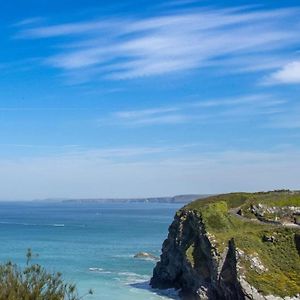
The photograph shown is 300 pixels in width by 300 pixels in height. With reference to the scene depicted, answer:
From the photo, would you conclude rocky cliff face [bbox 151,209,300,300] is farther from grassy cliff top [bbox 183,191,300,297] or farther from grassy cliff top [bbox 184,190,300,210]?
grassy cliff top [bbox 184,190,300,210]

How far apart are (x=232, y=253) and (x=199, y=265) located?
278 inches

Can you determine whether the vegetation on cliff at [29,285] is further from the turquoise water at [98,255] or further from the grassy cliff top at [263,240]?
the turquoise water at [98,255]

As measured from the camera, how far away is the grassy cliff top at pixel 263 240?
6900cm

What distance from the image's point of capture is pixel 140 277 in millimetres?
94625

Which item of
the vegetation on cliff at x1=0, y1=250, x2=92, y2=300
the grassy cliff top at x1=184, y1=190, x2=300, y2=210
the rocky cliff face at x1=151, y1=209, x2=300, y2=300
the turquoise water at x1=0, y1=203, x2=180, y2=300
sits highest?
the grassy cliff top at x1=184, y1=190, x2=300, y2=210

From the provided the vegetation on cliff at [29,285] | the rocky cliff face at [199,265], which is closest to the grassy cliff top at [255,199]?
the rocky cliff face at [199,265]

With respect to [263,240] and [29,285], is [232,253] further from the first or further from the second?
[29,285]

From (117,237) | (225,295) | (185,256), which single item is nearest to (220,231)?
(185,256)

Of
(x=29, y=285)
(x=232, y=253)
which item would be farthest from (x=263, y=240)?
(x=29, y=285)

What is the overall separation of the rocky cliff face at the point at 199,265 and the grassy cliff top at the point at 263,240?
0.73 meters

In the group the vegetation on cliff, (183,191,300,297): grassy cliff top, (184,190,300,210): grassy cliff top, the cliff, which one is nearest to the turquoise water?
the cliff

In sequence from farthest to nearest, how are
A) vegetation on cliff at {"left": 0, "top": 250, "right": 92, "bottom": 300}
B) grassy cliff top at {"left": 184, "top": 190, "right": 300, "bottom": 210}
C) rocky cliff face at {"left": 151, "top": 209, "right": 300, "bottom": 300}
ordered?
grassy cliff top at {"left": 184, "top": 190, "right": 300, "bottom": 210} → rocky cliff face at {"left": 151, "top": 209, "right": 300, "bottom": 300} → vegetation on cliff at {"left": 0, "top": 250, "right": 92, "bottom": 300}

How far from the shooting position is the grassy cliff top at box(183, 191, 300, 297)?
69000 mm

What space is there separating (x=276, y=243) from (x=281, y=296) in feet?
39.9
